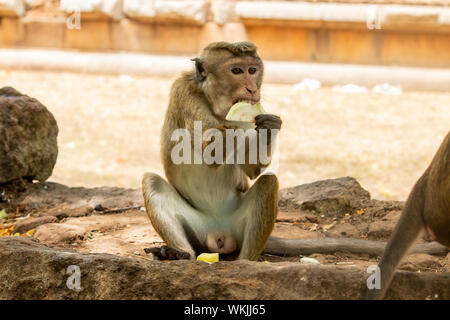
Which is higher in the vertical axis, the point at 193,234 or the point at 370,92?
the point at 370,92

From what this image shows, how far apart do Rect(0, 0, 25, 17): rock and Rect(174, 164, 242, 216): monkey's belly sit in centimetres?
988

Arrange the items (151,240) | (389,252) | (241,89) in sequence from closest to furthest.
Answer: (389,252)
(241,89)
(151,240)

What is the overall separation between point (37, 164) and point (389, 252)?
4.60m

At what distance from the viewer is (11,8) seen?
13.6 m

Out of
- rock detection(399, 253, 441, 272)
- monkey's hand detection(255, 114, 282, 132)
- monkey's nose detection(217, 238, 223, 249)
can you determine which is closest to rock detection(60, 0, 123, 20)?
monkey's nose detection(217, 238, 223, 249)

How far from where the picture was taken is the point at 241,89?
4711 millimetres

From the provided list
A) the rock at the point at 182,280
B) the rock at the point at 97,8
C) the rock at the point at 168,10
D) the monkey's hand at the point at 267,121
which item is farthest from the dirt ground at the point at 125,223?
the rock at the point at 97,8

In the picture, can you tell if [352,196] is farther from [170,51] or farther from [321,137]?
[170,51]

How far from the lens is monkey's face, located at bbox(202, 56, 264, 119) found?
470 cm

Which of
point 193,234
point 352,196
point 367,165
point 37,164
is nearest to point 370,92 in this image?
point 367,165

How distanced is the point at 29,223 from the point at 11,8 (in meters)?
9.02

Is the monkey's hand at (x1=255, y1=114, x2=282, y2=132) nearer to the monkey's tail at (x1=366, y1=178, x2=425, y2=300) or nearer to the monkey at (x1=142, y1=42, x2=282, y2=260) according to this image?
the monkey at (x1=142, y1=42, x2=282, y2=260)

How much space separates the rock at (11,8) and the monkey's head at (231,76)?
32.7 feet

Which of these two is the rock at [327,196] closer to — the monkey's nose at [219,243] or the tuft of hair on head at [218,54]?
the monkey's nose at [219,243]
